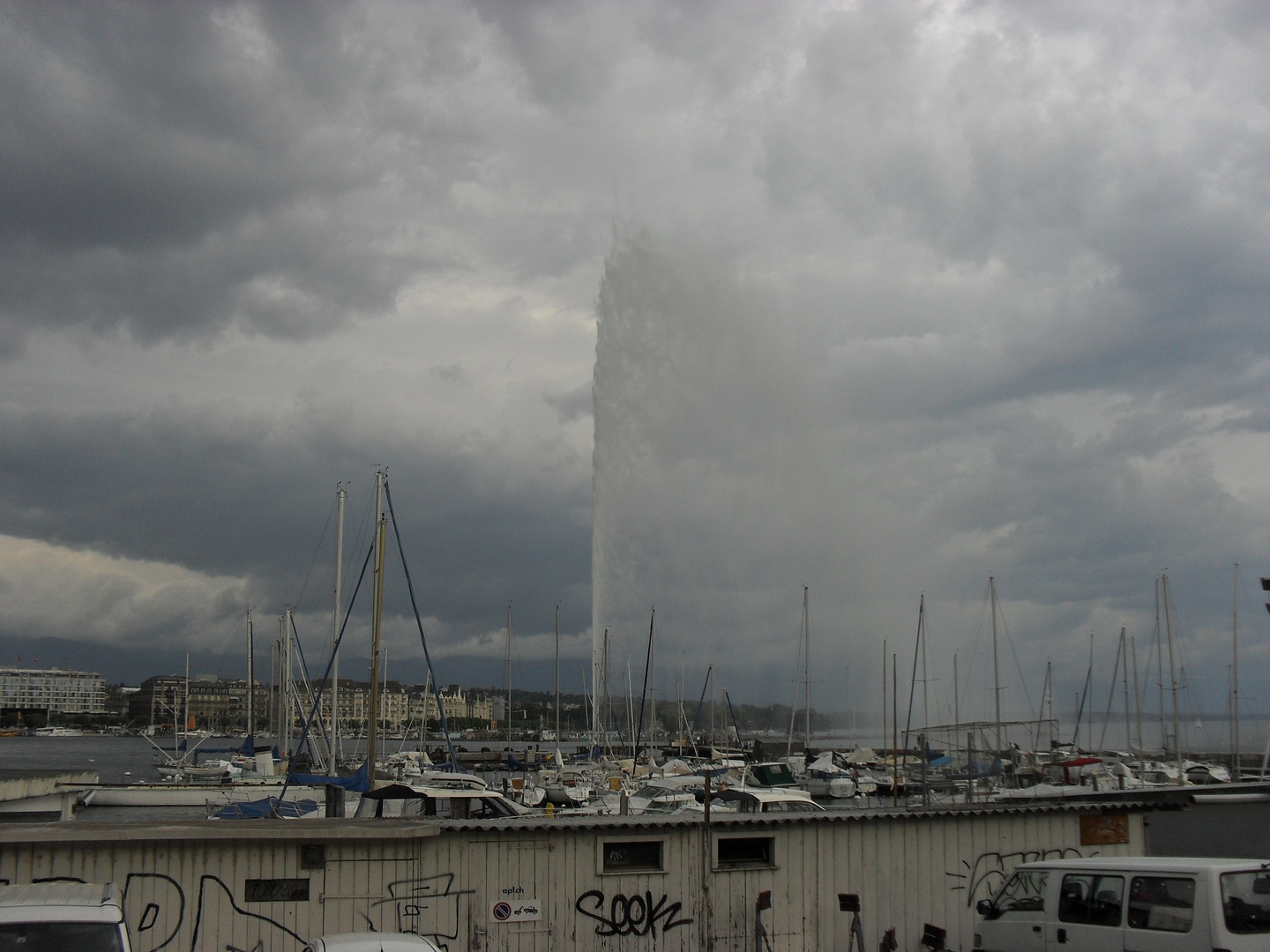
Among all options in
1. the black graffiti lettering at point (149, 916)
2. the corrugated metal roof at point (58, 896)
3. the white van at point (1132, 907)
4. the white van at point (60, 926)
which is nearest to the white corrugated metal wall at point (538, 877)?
the black graffiti lettering at point (149, 916)

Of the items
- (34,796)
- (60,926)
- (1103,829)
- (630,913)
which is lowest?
(630,913)

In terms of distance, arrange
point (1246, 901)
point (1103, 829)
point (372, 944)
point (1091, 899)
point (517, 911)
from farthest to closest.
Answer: point (1103, 829) → point (517, 911) → point (1091, 899) → point (1246, 901) → point (372, 944)

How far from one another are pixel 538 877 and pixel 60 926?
7197mm

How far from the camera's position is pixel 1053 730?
23016mm

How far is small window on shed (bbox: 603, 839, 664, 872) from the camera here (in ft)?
50.4

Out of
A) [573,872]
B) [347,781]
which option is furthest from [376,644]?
[573,872]

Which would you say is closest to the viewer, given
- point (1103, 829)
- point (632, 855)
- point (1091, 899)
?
point (1091, 899)

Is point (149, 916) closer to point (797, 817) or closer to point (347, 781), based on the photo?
point (797, 817)

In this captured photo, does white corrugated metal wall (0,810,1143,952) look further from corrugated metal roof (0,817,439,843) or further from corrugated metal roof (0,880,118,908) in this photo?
corrugated metal roof (0,880,118,908)

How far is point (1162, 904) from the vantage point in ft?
40.8

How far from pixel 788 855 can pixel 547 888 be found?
12.7ft

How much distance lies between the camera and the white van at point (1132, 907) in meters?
11.8

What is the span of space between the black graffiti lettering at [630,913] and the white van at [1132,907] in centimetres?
455

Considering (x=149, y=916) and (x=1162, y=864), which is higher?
(x=1162, y=864)
